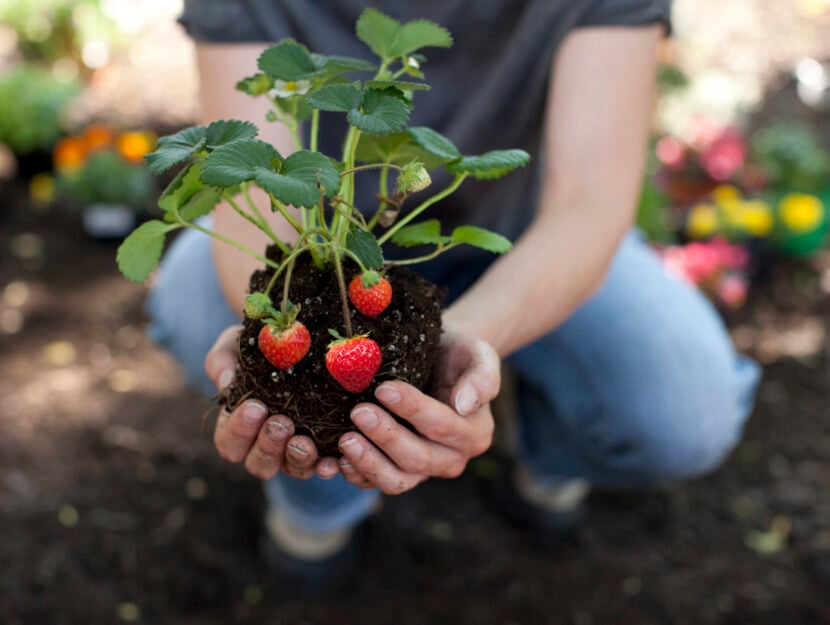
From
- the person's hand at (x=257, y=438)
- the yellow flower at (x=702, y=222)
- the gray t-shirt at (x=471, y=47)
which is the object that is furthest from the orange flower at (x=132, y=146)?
the person's hand at (x=257, y=438)

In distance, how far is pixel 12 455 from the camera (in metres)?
2.02

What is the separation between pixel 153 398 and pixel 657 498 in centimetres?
131

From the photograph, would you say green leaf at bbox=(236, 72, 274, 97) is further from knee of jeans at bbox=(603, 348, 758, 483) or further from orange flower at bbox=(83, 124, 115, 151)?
orange flower at bbox=(83, 124, 115, 151)

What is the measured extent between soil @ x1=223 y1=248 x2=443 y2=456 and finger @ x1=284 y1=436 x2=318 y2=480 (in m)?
0.02

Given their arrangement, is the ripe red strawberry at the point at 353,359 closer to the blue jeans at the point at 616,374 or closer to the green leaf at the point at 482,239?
the green leaf at the point at 482,239

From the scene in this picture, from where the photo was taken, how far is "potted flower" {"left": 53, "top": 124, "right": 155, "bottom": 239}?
9.73 ft

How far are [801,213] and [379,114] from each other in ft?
7.95

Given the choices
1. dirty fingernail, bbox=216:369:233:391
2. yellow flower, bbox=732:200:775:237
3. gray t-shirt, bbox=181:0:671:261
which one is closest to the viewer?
dirty fingernail, bbox=216:369:233:391

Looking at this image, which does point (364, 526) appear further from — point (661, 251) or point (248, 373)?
point (661, 251)

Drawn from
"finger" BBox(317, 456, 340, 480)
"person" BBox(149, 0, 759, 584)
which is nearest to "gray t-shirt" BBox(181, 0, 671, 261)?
"person" BBox(149, 0, 759, 584)

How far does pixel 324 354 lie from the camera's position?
99 cm

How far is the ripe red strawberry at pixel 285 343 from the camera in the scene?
3.02ft

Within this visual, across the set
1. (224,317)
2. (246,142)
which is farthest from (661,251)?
(246,142)

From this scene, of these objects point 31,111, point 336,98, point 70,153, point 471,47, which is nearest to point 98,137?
point 70,153
